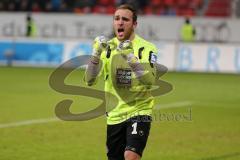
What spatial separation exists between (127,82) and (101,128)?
6975 mm

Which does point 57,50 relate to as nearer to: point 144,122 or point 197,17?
point 197,17

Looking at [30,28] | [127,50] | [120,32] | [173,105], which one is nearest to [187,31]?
[30,28]

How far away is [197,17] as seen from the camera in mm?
36531

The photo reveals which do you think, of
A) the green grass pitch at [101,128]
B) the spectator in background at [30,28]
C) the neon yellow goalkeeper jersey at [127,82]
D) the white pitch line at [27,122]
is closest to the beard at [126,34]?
the neon yellow goalkeeper jersey at [127,82]

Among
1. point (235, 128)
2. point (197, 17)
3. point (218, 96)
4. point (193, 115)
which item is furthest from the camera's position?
point (197, 17)

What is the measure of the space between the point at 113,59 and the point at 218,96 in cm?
1420

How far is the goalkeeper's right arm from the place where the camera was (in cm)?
725

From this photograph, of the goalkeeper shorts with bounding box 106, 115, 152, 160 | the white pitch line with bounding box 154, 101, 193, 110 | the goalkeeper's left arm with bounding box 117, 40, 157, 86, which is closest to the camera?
the goalkeeper shorts with bounding box 106, 115, 152, 160

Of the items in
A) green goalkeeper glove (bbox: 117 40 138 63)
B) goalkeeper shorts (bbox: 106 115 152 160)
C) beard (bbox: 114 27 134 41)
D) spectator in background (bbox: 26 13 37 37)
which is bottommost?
spectator in background (bbox: 26 13 37 37)

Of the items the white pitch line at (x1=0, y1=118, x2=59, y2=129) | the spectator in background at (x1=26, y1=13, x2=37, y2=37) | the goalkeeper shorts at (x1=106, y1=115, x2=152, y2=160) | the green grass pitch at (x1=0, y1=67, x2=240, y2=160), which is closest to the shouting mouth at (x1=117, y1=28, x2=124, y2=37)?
the goalkeeper shorts at (x1=106, y1=115, x2=152, y2=160)

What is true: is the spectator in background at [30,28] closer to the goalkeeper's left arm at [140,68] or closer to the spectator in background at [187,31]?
the spectator in background at [187,31]

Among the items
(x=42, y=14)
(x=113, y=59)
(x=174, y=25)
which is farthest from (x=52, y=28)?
(x=113, y=59)

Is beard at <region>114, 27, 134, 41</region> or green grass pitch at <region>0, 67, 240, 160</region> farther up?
beard at <region>114, 27, 134, 41</region>

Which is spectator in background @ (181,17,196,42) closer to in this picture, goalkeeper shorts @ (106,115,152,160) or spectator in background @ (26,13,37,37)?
spectator in background @ (26,13,37,37)
